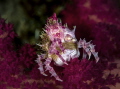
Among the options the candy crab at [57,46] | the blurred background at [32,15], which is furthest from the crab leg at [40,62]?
the blurred background at [32,15]

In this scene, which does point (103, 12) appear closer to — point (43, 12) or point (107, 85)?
point (43, 12)

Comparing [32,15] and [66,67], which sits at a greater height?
[32,15]

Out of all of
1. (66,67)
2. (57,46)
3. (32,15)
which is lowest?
(66,67)

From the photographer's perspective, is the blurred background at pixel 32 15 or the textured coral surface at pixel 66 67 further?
the blurred background at pixel 32 15

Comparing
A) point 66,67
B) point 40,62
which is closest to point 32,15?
point 40,62

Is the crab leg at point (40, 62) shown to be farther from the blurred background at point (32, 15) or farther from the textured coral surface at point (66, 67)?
the blurred background at point (32, 15)

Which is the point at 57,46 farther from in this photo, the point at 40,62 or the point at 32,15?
the point at 32,15

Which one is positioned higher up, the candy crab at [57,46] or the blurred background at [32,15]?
the blurred background at [32,15]

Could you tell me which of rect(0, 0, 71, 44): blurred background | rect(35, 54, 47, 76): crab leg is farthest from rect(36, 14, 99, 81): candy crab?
rect(0, 0, 71, 44): blurred background
